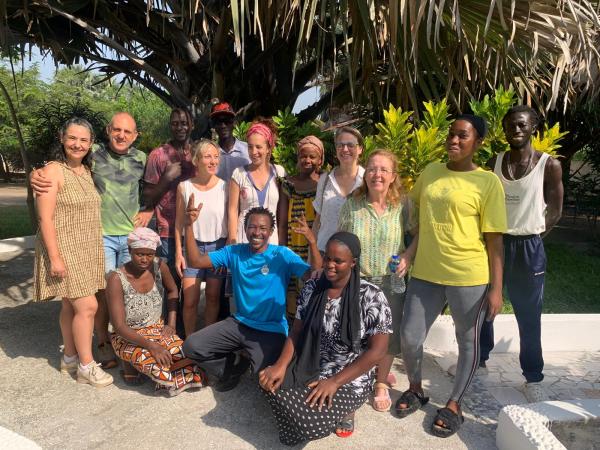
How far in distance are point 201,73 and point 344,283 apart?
3.61 meters

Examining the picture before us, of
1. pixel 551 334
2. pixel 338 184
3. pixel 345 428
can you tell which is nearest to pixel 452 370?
pixel 551 334

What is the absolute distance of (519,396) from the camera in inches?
131

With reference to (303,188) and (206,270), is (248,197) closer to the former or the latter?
(303,188)

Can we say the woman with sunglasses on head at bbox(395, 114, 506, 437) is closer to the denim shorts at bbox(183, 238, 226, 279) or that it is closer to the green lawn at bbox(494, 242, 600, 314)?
the denim shorts at bbox(183, 238, 226, 279)

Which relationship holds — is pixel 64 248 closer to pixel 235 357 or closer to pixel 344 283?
pixel 235 357

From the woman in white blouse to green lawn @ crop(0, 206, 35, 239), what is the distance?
729cm

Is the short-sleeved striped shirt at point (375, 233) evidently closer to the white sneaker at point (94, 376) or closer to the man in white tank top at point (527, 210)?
the man in white tank top at point (527, 210)

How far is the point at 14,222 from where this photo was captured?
10.5 metres

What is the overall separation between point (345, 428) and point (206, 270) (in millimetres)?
1426

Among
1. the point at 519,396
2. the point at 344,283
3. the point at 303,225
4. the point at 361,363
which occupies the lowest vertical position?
the point at 519,396

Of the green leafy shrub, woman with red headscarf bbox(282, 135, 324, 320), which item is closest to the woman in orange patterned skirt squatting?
woman with red headscarf bbox(282, 135, 324, 320)

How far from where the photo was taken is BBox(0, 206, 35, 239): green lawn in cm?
915

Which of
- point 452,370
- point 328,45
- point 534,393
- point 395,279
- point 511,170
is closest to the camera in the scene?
point 395,279

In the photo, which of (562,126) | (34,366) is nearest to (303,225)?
(34,366)
